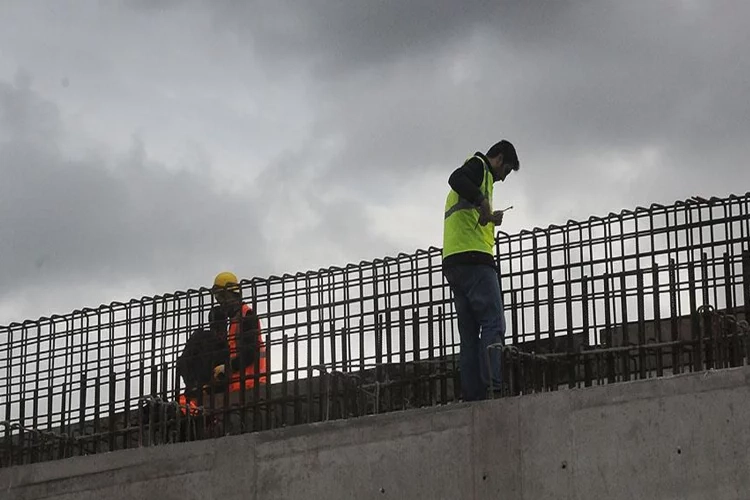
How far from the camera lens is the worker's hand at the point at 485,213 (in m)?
12.1

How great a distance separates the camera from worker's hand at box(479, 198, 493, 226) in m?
12.1

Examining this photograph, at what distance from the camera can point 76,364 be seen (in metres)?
15.1

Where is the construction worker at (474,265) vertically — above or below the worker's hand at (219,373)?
above

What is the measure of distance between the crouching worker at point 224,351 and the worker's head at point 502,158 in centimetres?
239

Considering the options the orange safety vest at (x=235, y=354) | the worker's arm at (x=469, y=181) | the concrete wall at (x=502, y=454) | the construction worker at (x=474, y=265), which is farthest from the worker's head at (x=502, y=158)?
the orange safety vest at (x=235, y=354)

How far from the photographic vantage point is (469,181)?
12188mm

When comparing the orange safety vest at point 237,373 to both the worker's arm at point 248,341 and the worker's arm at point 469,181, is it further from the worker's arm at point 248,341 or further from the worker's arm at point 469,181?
the worker's arm at point 469,181

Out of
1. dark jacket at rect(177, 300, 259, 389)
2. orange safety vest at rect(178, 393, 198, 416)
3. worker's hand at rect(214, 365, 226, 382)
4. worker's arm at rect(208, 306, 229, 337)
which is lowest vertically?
orange safety vest at rect(178, 393, 198, 416)

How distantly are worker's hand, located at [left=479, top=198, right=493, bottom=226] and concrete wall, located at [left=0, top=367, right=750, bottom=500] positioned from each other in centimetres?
143

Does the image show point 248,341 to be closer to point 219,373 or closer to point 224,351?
point 224,351

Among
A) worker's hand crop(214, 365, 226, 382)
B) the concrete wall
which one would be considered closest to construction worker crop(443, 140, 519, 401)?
the concrete wall

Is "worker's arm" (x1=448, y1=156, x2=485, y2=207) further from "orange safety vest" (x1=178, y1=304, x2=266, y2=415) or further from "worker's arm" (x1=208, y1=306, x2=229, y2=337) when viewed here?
"worker's arm" (x1=208, y1=306, x2=229, y2=337)

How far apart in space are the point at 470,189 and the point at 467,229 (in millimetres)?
311

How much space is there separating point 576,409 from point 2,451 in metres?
6.31
